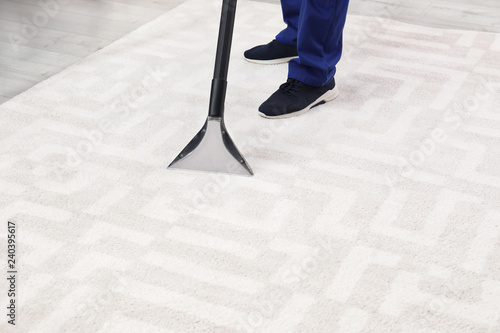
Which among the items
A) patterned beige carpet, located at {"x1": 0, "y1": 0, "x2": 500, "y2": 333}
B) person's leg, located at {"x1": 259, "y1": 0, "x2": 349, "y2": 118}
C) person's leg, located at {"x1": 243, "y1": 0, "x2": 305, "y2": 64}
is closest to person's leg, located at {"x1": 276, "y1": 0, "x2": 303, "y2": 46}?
person's leg, located at {"x1": 243, "y1": 0, "x2": 305, "y2": 64}

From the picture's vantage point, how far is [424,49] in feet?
6.52

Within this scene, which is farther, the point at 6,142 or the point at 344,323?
the point at 6,142

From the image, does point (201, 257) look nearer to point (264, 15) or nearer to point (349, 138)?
point (349, 138)

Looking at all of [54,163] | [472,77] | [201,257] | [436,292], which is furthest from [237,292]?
[472,77]

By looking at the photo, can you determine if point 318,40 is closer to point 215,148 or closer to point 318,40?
point 318,40

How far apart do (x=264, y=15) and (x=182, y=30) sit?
0.34 meters

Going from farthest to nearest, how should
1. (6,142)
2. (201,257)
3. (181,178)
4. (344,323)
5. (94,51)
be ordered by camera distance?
(94,51)
(6,142)
(181,178)
(201,257)
(344,323)

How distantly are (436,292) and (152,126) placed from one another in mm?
820

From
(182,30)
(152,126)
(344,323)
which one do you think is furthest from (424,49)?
(344,323)

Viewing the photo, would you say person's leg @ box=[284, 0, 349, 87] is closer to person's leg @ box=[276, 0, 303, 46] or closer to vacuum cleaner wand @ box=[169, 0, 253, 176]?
person's leg @ box=[276, 0, 303, 46]

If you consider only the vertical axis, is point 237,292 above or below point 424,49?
below

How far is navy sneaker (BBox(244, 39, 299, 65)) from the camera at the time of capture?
1.87 meters

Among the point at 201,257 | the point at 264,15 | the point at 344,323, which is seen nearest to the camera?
the point at 344,323

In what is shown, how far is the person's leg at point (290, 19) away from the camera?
5.91 ft
